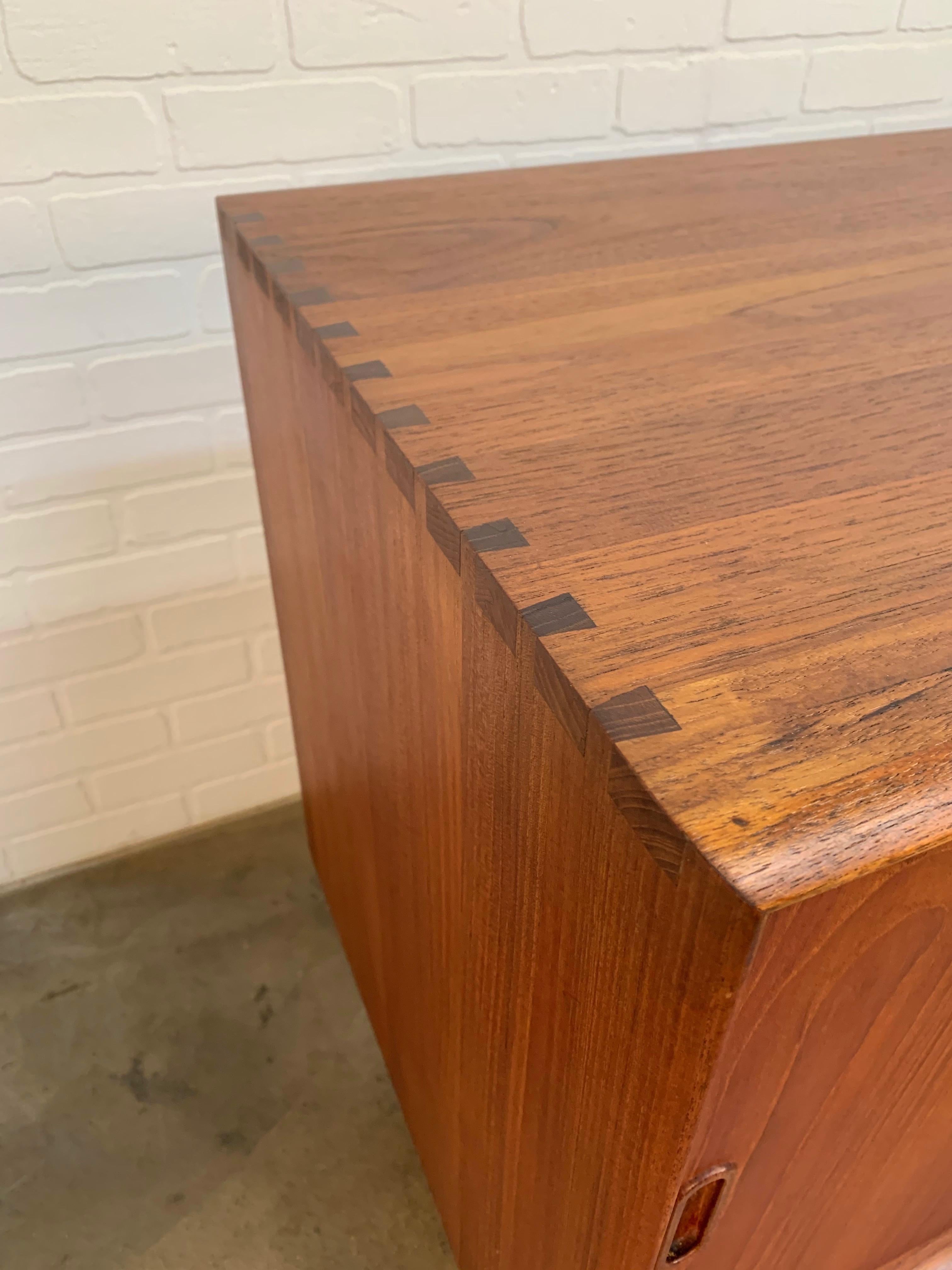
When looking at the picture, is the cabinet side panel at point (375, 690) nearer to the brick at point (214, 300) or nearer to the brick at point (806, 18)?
the brick at point (214, 300)

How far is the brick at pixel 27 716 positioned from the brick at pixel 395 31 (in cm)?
65

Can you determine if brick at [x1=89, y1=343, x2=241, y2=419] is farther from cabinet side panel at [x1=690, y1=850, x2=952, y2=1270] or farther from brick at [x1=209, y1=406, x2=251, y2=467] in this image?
cabinet side panel at [x1=690, y1=850, x2=952, y2=1270]

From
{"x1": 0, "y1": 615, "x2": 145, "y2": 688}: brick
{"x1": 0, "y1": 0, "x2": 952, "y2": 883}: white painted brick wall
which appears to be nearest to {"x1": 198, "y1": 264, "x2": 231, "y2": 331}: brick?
{"x1": 0, "y1": 0, "x2": 952, "y2": 883}: white painted brick wall

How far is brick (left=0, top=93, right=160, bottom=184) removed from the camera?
0.71 m

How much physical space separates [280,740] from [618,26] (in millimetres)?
823

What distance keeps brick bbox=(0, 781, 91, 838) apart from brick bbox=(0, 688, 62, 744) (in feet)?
0.27

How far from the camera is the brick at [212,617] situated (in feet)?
3.22

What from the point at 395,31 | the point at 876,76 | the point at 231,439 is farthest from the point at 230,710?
the point at 876,76

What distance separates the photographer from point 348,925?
95 centimetres

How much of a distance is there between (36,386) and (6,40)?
0.26 meters

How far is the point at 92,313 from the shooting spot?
0.79 meters

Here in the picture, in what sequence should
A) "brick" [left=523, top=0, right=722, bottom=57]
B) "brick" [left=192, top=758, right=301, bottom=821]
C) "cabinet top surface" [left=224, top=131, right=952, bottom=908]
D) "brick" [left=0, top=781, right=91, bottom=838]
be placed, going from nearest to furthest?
"cabinet top surface" [left=224, top=131, right=952, bottom=908]
"brick" [left=523, top=0, right=722, bottom=57]
"brick" [left=0, top=781, right=91, bottom=838]
"brick" [left=192, top=758, right=301, bottom=821]

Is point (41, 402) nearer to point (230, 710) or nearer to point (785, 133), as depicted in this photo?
point (230, 710)

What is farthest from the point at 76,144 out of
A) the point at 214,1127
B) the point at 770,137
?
the point at 214,1127
